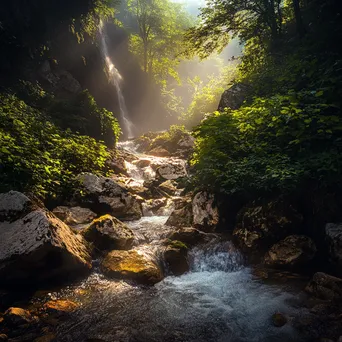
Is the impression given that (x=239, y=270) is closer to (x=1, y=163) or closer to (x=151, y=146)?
(x=1, y=163)

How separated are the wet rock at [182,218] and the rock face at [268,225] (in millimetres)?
1955

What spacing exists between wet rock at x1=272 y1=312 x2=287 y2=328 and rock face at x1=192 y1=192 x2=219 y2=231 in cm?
347

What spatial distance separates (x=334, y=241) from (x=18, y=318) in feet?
19.4

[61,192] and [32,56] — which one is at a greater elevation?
[32,56]

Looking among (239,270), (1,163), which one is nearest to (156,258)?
(239,270)

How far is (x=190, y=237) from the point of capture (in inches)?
271

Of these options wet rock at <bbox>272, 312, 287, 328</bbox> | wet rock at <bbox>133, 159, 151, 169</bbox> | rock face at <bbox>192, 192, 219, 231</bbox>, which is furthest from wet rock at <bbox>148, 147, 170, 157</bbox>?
wet rock at <bbox>272, 312, 287, 328</bbox>

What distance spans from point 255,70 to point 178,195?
27.4 feet

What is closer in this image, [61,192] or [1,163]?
[1,163]

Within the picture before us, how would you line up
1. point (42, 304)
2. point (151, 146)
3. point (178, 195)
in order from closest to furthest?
point (42, 304), point (178, 195), point (151, 146)

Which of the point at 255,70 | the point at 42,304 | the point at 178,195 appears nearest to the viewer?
the point at 42,304

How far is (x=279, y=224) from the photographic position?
239 inches

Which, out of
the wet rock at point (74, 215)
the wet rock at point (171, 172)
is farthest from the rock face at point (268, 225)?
the wet rock at point (171, 172)

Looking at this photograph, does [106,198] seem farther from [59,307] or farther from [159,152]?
[159,152]
